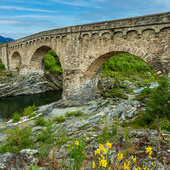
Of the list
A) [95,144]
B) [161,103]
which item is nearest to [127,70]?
[161,103]

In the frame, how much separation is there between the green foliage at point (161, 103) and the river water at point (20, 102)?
13.8m

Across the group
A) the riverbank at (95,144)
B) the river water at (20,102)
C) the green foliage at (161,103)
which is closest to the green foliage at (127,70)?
the river water at (20,102)

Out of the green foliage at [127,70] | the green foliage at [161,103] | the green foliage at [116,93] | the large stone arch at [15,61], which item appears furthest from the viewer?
the large stone arch at [15,61]

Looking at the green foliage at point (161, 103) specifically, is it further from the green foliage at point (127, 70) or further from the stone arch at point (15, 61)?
the stone arch at point (15, 61)

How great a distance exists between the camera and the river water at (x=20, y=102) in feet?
54.6

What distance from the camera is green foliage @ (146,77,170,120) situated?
689 centimetres

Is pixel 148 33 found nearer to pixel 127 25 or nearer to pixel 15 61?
pixel 127 25

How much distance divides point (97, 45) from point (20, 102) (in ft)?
44.3

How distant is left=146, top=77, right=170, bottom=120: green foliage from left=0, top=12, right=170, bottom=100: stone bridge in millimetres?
2275

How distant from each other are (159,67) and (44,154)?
8.49 m

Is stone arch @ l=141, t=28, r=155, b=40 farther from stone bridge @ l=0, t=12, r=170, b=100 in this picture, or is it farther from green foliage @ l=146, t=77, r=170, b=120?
green foliage @ l=146, t=77, r=170, b=120

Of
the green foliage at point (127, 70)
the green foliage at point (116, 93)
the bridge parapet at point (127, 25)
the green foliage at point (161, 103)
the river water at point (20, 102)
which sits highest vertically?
the bridge parapet at point (127, 25)

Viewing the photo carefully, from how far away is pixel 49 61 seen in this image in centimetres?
2873

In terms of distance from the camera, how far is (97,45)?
12.7 m
